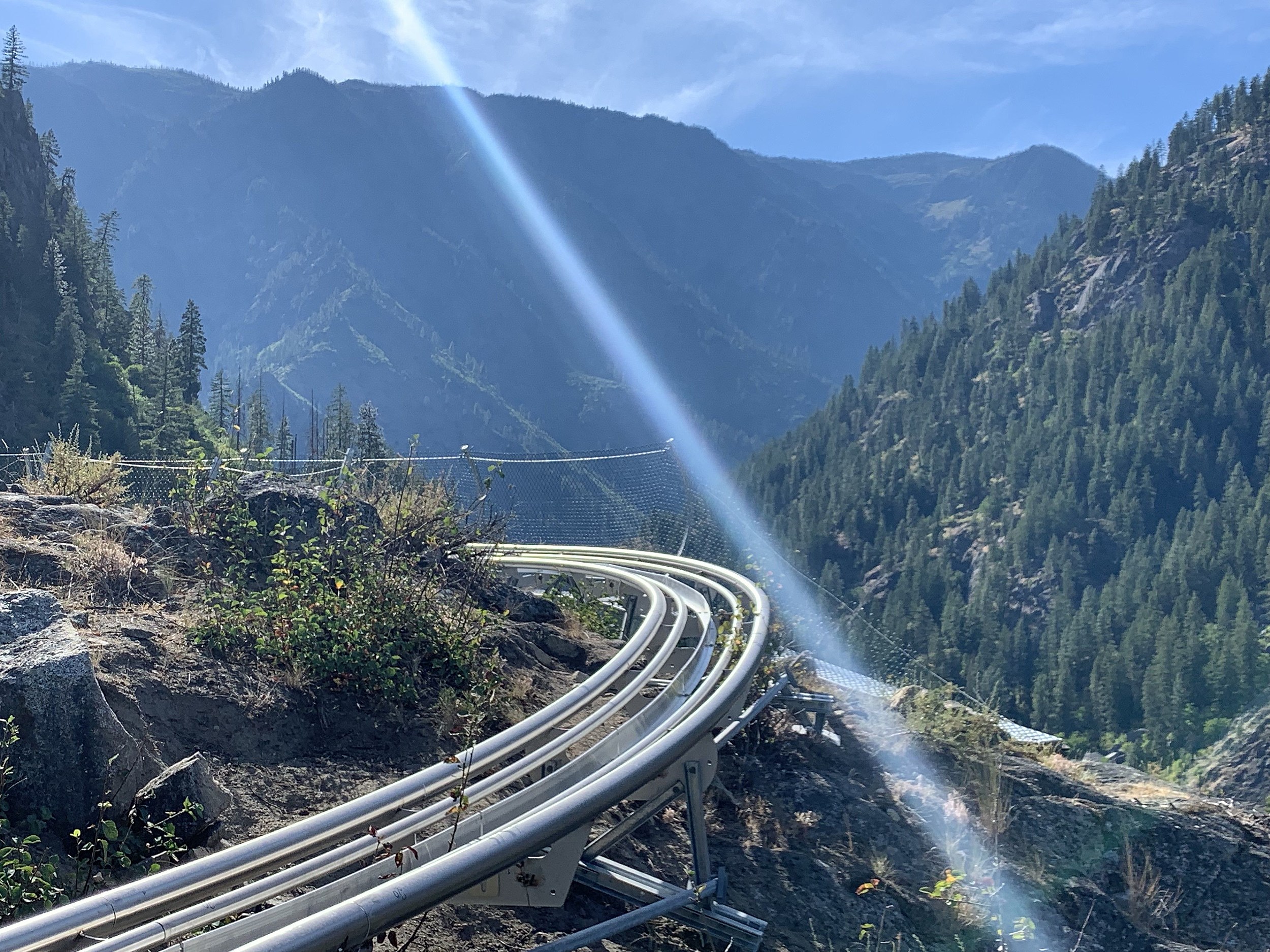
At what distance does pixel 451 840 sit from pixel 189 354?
86.6m

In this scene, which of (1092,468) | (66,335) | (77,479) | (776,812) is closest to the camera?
(776,812)

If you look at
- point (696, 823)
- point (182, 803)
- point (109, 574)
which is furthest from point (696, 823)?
point (109, 574)

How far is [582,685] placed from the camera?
6051mm

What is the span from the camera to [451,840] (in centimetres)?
376

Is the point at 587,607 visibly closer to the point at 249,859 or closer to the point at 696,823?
the point at 696,823

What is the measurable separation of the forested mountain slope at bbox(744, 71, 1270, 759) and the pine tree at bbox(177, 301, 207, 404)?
71.6 meters

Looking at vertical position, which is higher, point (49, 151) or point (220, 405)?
point (49, 151)

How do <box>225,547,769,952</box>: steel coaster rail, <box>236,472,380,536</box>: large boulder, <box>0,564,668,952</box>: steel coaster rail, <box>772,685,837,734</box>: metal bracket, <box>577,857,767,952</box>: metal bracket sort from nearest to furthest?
<box>225,547,769,952</box>: steel coaster rail → <box>0,564,668,952</box>: steel coaster rail → <box>577,857,767,952</box>: metal bracket → <box>772,685,837,734</box>: metal bracket → <box>236,472,380,536</box>: large boulder

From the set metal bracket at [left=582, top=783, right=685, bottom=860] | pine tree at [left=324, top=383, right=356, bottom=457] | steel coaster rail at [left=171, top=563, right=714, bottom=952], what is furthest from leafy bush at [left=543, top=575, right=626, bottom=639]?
pine tree at [left=324, top=383, right=356, bottom=457]

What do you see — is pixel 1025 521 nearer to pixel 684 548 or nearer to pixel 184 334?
pixel 184 334

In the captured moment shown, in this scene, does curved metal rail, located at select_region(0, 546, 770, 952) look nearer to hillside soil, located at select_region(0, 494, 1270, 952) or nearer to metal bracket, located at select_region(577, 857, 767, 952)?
metal bracket, located at select_region(577, 857, 767, 952)

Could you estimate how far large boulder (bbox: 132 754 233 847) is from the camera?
406 centimetres

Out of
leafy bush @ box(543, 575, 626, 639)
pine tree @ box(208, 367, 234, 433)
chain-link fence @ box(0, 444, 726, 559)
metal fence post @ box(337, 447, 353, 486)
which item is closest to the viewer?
metal fence post @ box(337, 447, 353, 486)

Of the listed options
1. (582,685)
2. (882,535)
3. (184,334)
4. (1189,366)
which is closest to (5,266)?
(184,334)
